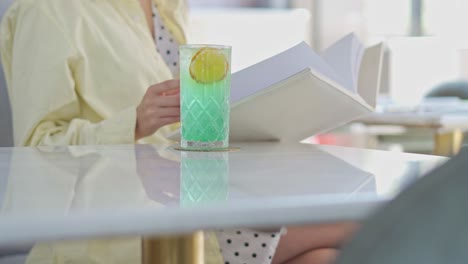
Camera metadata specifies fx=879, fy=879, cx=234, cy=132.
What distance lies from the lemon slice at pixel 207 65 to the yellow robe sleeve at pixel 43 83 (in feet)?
1.23

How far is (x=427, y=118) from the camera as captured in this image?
2.41m

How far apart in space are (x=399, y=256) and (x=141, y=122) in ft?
3.42

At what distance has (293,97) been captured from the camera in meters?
1.25

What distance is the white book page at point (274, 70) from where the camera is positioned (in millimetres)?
1239

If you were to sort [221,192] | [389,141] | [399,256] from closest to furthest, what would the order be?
[399,256]
[221,192]
[389,141]

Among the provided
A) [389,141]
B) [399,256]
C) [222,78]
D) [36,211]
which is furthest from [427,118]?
[389,141]

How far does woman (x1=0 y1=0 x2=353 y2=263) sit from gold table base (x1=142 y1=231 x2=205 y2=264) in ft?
1.11

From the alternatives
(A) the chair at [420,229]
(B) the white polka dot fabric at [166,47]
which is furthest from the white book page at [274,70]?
(A) the chair at [420,229]

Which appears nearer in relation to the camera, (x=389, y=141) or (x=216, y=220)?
(x=216, y=220)

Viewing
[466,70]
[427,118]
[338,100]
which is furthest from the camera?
[466,70]

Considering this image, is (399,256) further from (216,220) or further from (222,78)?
(222,78)

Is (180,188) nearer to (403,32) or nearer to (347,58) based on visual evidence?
(347,58)

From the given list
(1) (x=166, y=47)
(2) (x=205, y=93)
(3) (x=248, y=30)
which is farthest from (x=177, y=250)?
(3) (x=248, y=30)

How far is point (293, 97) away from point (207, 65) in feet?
0.52
